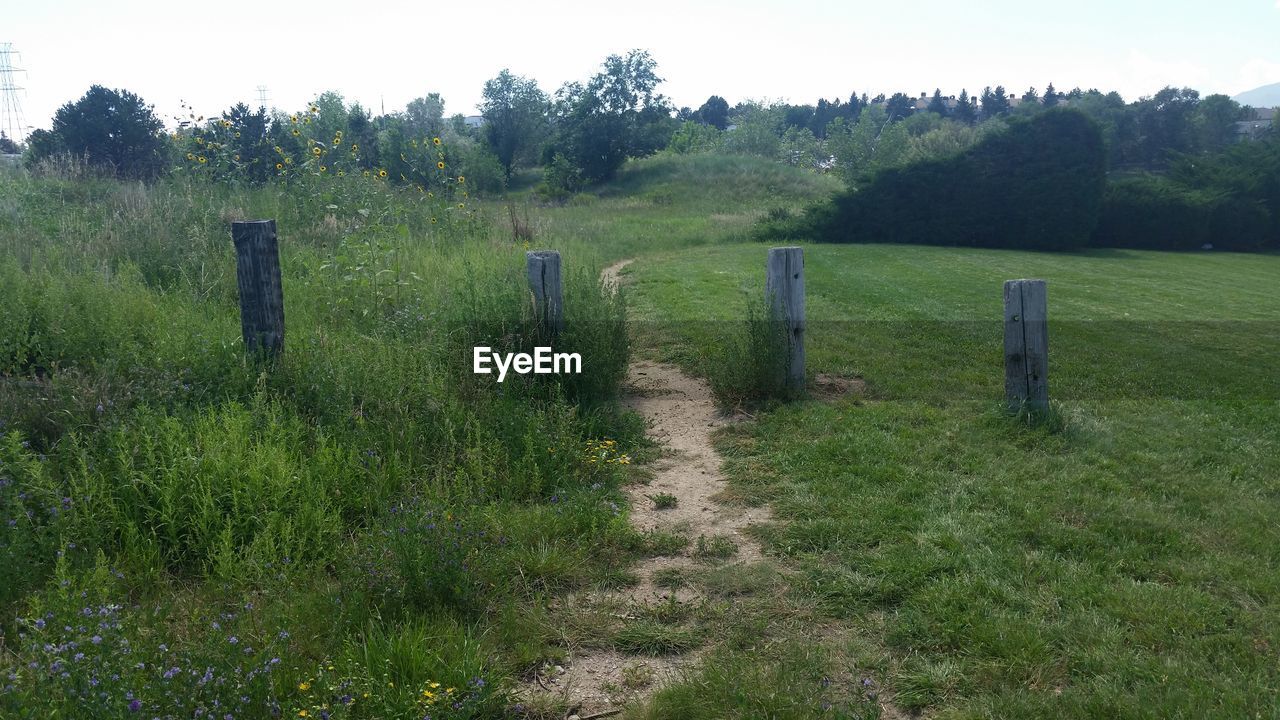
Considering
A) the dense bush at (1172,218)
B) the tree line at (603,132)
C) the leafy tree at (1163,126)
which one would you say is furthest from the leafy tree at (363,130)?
the leafy tree at (1163,126)

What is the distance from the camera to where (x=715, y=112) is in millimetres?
131375

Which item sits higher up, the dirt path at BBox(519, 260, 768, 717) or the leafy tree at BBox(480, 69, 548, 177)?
the leafy tree at BBox(480, 69, 548, 177)

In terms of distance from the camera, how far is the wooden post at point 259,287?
591 centimetres

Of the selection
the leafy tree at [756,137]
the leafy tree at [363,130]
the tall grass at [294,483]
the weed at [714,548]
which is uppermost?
the leafy tree at [756,137]

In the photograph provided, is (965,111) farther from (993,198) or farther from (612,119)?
(993,198)

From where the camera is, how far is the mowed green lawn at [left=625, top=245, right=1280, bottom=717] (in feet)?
11.0

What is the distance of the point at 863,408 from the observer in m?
7.49

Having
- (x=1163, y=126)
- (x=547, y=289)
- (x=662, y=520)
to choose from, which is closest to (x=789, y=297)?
(x=547, y=289)

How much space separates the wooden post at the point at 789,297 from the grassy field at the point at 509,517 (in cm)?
56

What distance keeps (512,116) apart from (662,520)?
182 ft

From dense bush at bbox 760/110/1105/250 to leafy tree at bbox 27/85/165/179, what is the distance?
19.2 metres

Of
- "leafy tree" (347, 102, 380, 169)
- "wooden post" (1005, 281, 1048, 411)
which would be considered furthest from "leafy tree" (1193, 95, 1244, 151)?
"wooden post" (1005, 281, 1048, 411)

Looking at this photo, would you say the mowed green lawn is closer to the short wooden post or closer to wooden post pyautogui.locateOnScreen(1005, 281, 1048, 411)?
wooden post pyautogui.locateOnScreen(1005, 281, 1048, 411)

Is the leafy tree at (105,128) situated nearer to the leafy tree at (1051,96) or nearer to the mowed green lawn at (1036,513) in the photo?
the mowed green lawn at (1036,513)
